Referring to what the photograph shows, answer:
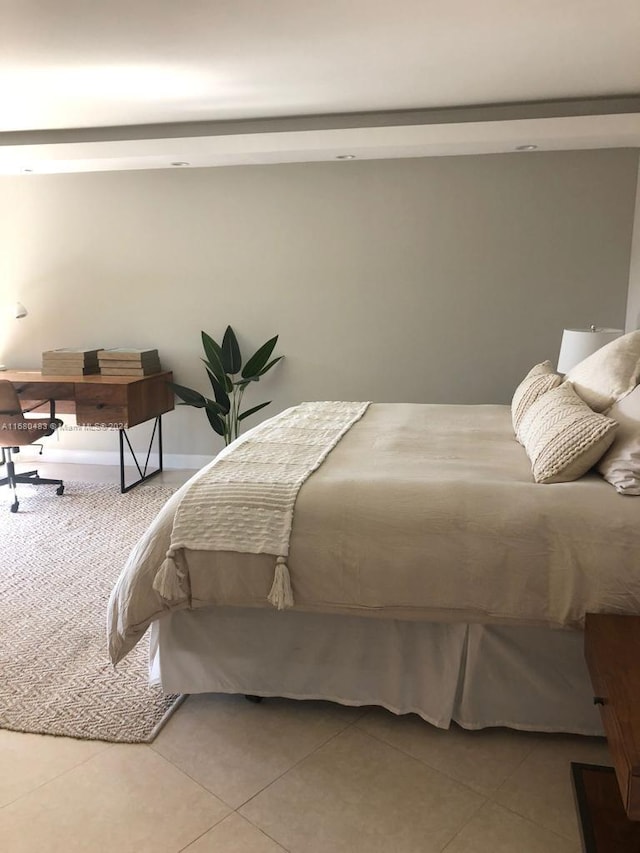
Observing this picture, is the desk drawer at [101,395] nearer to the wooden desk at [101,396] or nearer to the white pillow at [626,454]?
the wooden desk at [101,396]

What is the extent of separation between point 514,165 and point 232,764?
3.54 meters

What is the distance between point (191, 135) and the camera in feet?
12.6

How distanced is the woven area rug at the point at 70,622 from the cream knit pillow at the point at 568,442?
1.33m

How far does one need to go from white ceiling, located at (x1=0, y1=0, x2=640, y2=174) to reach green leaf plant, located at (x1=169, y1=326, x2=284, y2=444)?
1124 millimetres

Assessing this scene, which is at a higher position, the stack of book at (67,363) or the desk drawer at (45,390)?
the stack of book at (67,363)

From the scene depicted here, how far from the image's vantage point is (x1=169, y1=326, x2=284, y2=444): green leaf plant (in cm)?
Result: 432

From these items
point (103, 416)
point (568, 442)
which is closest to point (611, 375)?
point (568, 442)

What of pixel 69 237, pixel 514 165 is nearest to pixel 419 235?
pixel 514 165

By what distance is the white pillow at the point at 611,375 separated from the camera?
2240mm

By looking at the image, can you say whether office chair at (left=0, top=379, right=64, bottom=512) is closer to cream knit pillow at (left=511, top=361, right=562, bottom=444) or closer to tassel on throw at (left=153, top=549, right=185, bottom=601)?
tassel on throw at (left=153, top=549, right=185, bottom=601)

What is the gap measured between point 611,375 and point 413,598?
3.61 ft

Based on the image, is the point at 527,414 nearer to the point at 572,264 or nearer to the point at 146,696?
the point at 146,696

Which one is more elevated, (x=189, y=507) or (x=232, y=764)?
(x=189, y=507)

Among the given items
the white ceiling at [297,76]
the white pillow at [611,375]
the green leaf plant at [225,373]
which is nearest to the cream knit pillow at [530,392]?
the white pillow at [611,375]
